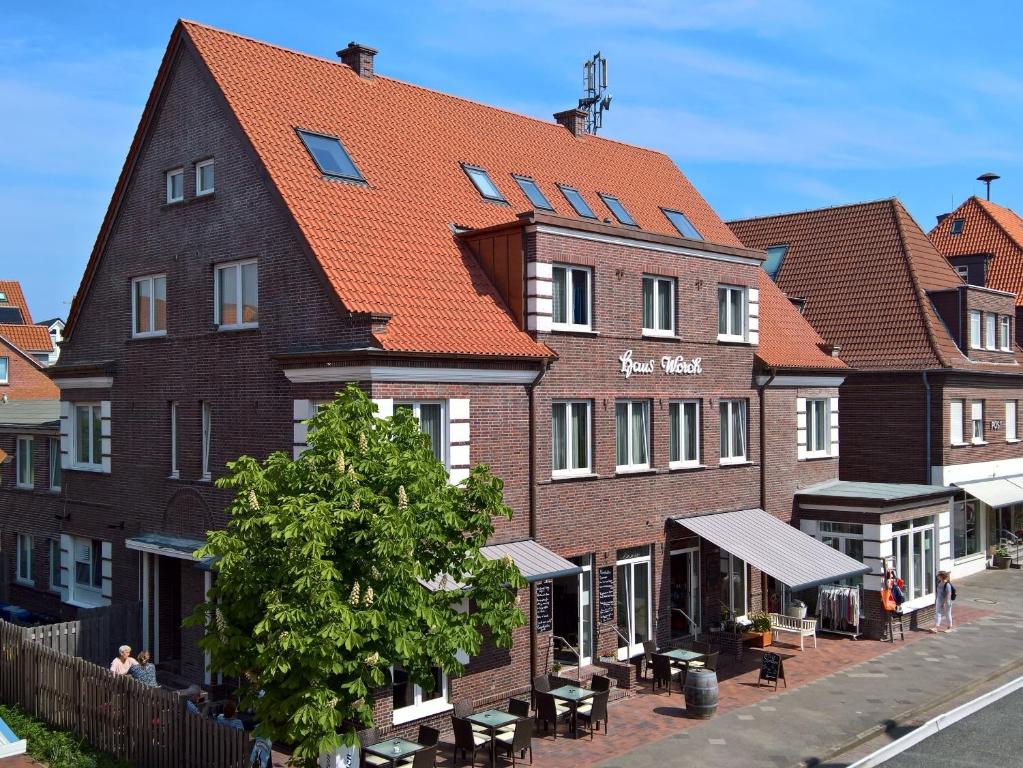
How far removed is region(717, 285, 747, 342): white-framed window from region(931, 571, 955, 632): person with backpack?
795 cm

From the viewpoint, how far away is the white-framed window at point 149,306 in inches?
888

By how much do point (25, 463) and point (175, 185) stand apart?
1172cm

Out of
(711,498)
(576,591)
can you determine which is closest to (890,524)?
(711,498)

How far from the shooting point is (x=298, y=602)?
11773 millimetres

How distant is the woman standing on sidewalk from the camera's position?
85.0 feet

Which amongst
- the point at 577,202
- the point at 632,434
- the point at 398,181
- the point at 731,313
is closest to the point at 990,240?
the point at 731,313

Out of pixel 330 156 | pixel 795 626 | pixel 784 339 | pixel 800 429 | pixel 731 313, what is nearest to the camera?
pixel 330 156

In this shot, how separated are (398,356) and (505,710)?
6778mm

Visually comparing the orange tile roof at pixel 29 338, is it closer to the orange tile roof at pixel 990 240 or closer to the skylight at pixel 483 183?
the skylight at pixel 483 183

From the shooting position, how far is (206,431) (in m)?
21.0

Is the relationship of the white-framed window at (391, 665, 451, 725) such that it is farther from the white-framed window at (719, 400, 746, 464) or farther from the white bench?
the white-framed window at (719, 400, 746, 464)

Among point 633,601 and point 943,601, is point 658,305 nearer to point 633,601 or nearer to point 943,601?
point 633,601

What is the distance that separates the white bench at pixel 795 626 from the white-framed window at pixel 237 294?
45.5 feet

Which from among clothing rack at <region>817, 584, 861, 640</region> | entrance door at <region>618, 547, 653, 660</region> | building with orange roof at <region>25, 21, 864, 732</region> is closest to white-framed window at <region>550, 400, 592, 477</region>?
building with orange roof at <region>25, 21, 864, 732</region>
